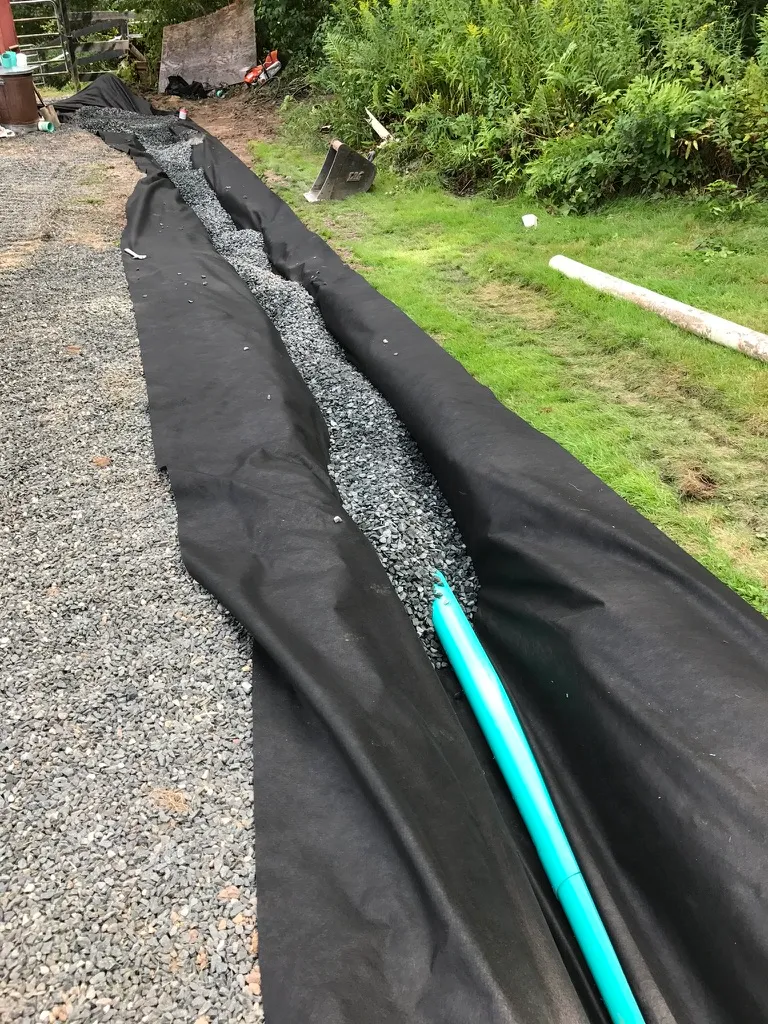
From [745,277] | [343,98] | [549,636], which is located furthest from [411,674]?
[343,98]

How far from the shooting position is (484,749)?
6.12 ft

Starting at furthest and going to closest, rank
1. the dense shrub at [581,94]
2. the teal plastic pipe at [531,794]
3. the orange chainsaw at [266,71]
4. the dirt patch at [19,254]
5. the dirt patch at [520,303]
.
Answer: the orange chainsaw at [266,71]
the dense shrub at [581,94]
the dirt patch at [19,254]
the dirt patch at [520,303]
the teal plastic pipe at [531,794]

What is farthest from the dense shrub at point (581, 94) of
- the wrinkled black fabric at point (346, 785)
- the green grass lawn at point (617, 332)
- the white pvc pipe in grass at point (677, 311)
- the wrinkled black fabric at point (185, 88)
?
the wrinkled black fabric at point (185, 88)

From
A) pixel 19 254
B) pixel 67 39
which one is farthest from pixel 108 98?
pixel 19 254

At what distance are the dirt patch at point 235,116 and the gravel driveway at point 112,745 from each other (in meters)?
7.15

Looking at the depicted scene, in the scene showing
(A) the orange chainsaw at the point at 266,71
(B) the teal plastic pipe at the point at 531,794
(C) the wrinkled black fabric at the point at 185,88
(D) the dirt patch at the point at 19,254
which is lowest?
(B) the teal plastic pipe at the point at 531,794

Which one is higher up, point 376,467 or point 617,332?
point 617,332

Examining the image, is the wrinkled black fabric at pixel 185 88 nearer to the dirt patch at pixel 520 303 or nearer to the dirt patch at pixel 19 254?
the dirt patch at pixel 19 254

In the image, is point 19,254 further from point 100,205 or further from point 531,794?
point 531,794

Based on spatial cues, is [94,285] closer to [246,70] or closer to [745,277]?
[745,277]

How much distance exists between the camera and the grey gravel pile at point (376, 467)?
2.36 meters

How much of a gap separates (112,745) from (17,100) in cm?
1008

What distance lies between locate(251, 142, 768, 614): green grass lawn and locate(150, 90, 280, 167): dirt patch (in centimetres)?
392

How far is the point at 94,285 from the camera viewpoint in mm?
4176
